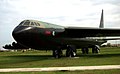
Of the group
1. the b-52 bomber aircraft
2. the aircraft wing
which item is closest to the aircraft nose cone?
the b-52 bomber aircraft

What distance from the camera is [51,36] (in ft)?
94.2

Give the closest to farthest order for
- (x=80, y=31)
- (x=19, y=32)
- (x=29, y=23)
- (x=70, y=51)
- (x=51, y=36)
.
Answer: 1. (x=19, y=32)
2. (x=29, y=23)
3. (x=51, y=36)
4. (x=70, y=51)
5. (x=80, y=31)

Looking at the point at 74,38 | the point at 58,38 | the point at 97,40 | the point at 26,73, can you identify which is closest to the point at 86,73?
the point at 26,73

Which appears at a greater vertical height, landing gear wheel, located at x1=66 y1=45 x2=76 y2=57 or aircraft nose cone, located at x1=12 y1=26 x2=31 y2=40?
aircraft nose cone, located at x1=12 y1=26 x2=31 y2=40

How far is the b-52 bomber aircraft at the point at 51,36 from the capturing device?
25.9 metres

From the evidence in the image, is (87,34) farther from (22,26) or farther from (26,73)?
(26,73)

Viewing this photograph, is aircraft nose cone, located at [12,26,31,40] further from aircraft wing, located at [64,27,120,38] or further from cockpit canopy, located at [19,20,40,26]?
aircraft wing, located at [64,27,120,38]

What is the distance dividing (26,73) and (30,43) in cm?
1236

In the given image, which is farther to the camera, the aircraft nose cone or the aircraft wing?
the aircraft wing

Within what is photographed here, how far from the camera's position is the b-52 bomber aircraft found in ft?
84.9

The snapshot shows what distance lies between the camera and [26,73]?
14.4 m

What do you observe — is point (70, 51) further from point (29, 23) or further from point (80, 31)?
point (29, 23)

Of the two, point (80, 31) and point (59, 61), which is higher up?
point (80, 31)

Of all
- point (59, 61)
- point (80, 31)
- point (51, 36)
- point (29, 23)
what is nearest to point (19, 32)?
point (29, 23)
